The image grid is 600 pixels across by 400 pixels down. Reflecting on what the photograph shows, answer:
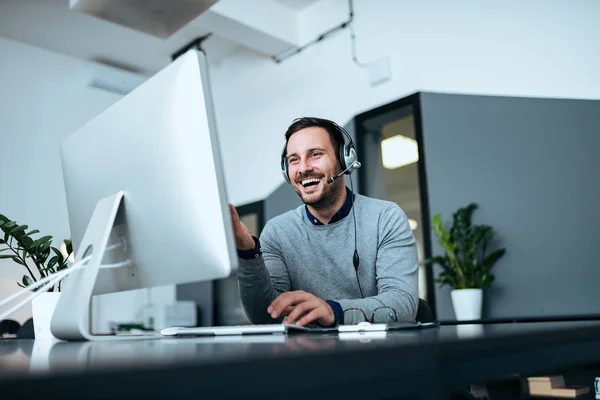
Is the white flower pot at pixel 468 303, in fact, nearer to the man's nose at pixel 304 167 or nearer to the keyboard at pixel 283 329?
the man's nose at pixel 304 167

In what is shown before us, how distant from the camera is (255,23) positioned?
16.0 ft

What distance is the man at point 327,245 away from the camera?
1417mm

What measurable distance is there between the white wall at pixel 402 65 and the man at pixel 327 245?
2276 millimetres

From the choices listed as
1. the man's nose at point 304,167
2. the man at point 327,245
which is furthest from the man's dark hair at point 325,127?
the man's nose at point 304,167

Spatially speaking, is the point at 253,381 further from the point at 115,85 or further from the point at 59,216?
the point at 115,85

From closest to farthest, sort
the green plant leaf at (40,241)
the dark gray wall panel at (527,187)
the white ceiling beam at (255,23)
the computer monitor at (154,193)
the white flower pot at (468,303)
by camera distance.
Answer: the computer monitor at (154,193) < the green plant leaf at (40,241) < the dark gray wall panel at (527,187) < the white flower pot at (468,303) < the white ceiling beam at (255,23)

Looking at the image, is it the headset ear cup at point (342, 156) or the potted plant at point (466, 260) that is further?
the potted plant at point (466, 260)

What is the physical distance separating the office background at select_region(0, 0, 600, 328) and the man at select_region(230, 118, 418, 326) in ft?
6.91

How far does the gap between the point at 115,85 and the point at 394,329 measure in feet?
18.4

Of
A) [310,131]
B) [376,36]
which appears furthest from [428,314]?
[376,36]

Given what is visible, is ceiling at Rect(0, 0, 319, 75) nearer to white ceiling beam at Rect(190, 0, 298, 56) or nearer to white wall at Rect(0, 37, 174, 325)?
white ceiling beam at Rect(190, 0, 298, 56)

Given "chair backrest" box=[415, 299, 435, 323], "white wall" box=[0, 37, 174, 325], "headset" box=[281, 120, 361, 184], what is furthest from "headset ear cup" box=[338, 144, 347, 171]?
"white wall" box=[0, 37, 174, 325]

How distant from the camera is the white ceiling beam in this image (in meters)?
4.67

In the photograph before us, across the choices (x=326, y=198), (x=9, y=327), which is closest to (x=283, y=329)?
(x=326, y=198)
